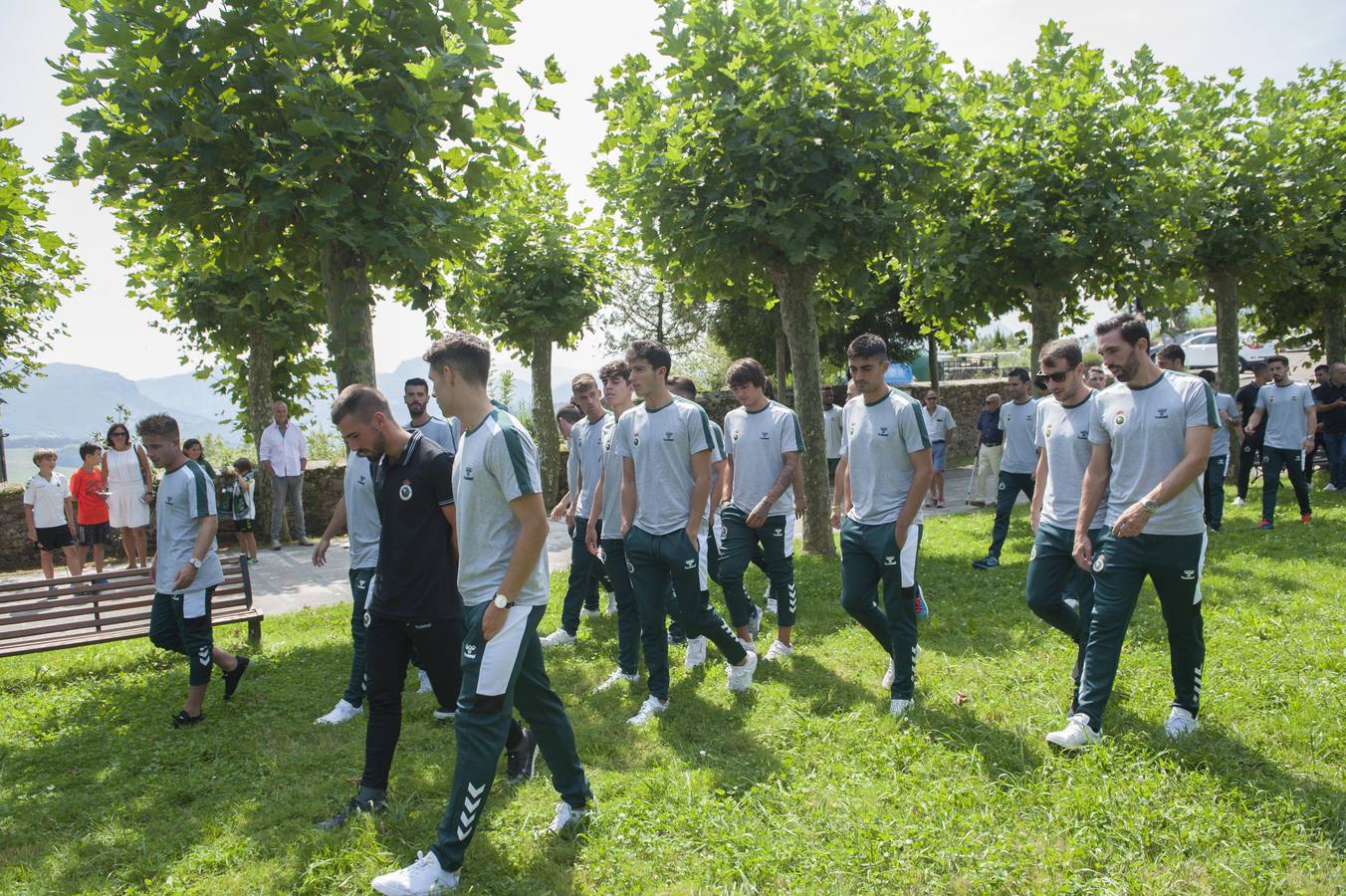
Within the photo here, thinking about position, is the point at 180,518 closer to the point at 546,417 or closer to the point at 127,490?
the point at 127,490

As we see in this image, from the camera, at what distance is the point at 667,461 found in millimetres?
5719

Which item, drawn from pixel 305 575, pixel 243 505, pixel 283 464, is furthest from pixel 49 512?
pixel 305 575

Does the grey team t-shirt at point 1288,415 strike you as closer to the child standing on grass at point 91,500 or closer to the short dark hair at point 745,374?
the short dark hair at point 745,374

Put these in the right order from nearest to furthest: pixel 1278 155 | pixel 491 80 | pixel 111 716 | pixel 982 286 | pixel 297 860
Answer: pixel 297 860
pixel 111 716
pixel 491 80
pixel 982 286
pixel 1278 155

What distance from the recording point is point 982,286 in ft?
39.5

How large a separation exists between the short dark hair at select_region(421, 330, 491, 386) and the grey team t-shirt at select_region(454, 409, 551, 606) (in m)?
0.19

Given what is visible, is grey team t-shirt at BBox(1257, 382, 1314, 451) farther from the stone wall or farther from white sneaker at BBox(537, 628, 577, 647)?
the stone wall

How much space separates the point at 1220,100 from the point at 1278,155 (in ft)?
3.98

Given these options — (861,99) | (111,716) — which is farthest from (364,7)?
(111,716)

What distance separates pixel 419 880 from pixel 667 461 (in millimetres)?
2826

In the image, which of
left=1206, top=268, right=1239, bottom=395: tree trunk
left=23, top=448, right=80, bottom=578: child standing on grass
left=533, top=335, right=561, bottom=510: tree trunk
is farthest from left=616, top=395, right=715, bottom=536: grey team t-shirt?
left=1206, top=268, right=1239, bottom=395: tree trunk

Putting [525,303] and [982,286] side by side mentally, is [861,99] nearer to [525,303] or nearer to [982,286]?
[982,286]

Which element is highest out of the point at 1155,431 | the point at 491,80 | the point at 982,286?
the point at 491,80

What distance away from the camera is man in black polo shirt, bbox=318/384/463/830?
4352 millimetres
